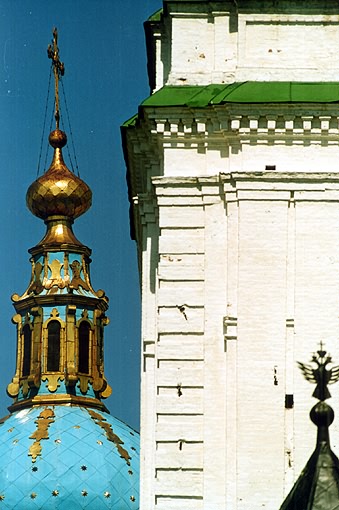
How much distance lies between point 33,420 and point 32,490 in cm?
311

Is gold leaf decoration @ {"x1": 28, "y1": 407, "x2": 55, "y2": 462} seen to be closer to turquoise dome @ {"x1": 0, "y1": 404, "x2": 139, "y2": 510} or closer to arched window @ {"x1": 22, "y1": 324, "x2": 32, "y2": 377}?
turquoise dome @ {"x1": 0, "y1": 404, "x2": 139, "y2": 510}

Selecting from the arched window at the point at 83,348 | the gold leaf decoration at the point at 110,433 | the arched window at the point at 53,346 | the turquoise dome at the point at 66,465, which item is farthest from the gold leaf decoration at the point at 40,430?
the arched window at the point at 83,348

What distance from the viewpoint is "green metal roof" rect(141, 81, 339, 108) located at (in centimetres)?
3092

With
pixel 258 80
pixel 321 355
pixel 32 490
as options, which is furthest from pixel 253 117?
pixel 32 490

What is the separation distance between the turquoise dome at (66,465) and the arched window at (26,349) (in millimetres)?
2574

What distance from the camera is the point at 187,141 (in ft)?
102

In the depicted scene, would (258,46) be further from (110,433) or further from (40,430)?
(110,433)

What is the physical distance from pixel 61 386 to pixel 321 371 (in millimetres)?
28969

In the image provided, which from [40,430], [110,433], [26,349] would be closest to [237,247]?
[40,430]

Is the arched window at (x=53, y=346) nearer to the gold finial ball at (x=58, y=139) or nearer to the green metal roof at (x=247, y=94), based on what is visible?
the gold finial ball at (x=58, y=139)

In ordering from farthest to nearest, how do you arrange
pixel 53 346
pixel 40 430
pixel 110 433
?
1. pixel 53 346
2. pixel 110 433
3. pixel 40 430

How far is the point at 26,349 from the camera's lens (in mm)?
59188

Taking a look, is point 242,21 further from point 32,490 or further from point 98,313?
point 98,313

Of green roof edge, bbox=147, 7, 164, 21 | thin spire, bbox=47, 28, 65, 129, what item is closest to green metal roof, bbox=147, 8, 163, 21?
green roof edge, bbox=147, 7, 164, 21
